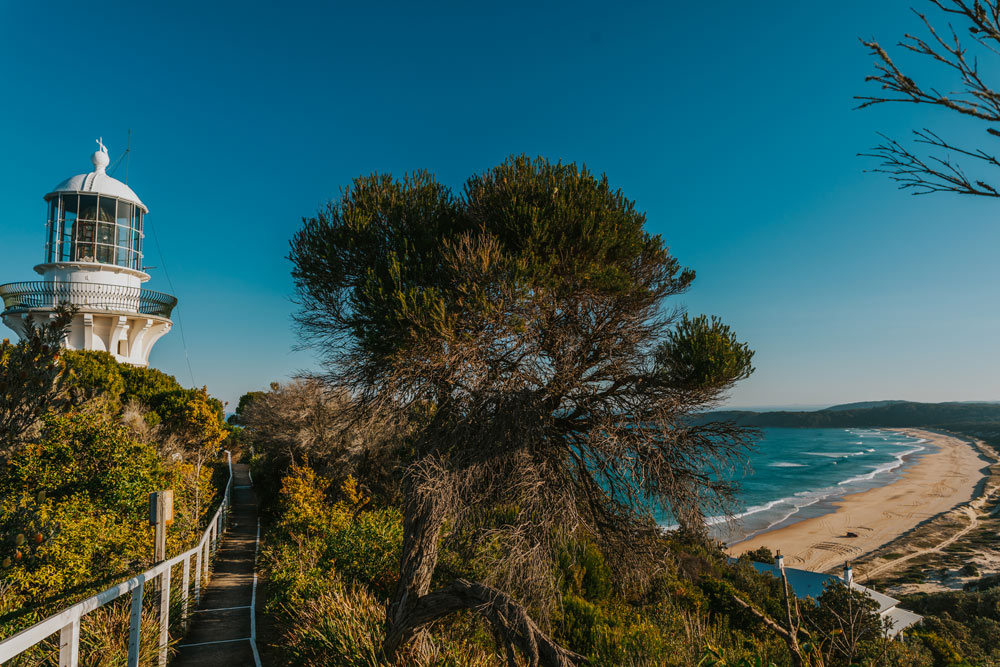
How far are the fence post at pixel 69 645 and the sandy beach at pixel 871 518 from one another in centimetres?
3082

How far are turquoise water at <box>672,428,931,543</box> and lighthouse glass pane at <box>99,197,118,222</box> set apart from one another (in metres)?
27.2

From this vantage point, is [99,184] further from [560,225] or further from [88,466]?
[560,225]

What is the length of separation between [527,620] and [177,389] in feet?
64.6

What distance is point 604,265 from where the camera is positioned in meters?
8.15

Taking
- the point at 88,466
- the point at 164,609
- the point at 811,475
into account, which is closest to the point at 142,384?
the point at 88,466

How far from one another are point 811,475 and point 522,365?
6859cm

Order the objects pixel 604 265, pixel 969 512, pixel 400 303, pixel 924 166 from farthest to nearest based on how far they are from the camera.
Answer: pixel 969 512
pixel 604 265
pixel 400 303
pixel 924 166

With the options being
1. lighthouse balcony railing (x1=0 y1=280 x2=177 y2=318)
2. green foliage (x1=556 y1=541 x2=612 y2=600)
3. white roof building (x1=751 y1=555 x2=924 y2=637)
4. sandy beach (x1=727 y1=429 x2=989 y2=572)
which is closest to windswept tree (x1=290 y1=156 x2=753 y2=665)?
green foliage (x1=556 y1=541 x2=612 y2=600)

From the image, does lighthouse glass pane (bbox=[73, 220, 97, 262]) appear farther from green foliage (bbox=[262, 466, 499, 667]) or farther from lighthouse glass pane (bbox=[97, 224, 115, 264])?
green foliage (bbox=[262, 466, 499, 667])

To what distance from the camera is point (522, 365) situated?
7562 millimetres

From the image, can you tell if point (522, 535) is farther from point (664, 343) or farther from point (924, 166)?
point (924, 166)

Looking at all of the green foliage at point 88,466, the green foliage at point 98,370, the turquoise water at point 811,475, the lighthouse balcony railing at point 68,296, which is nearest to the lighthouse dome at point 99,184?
the lighthouse balcony railing at point 68,296

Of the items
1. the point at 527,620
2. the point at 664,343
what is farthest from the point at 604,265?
the point at 527,620

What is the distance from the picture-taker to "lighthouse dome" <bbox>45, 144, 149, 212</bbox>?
19.2 meters
